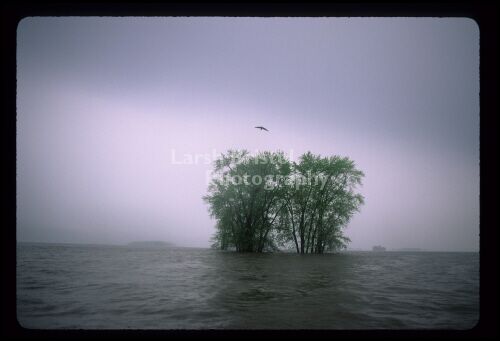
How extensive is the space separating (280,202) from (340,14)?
32.5m

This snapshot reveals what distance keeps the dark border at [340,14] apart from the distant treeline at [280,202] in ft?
98.4

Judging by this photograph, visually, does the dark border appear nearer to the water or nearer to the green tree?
the water

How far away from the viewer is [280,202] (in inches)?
1393

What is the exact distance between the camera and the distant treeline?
33781 mm

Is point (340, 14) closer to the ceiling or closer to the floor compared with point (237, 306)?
closer to the ceiling

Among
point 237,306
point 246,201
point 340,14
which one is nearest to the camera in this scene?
point 340,14

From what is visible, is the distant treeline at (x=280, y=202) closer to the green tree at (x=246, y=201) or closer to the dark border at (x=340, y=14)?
the green tree at (x=246, y=201)

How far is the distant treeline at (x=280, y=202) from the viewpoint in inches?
1330

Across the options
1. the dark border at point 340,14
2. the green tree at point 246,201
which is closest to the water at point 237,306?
the dark border at point 340,14

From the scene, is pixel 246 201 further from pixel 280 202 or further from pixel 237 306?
pixel 237 306

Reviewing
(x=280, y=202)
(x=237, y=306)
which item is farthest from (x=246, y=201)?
(x=237, y=306)

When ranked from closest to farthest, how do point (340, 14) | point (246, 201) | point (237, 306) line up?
1. point (340, 14)
2. point (237, 306)
3. point (246, 201)

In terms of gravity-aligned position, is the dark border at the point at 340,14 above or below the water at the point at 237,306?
above
